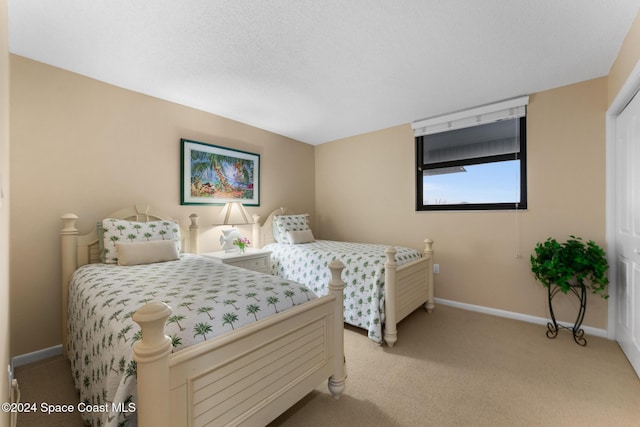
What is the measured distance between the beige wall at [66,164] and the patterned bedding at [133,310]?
1.71 ft

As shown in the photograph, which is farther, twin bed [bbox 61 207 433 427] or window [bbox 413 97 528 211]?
window [bbox 413 97 528 211]

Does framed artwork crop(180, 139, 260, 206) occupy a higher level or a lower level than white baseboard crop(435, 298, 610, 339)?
higher

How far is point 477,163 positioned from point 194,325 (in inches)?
129

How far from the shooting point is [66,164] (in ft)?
7.40

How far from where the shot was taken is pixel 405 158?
11.8 feet

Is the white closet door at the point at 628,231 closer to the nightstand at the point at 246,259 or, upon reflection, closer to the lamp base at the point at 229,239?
the nightstand at the point at 246,259

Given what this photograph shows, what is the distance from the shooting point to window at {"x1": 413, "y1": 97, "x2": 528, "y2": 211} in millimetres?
2857

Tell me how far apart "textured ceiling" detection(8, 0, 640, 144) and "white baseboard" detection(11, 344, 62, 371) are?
7.58 ft

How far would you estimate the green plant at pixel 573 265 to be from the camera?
2.21 metres

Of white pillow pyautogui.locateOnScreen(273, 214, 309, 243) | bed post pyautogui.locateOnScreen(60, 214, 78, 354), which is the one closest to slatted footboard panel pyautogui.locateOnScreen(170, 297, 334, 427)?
bed post pyautogui.locateOnScreen(60, 214, 78, 354)

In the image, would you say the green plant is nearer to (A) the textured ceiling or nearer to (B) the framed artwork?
(A) the textured ceiling

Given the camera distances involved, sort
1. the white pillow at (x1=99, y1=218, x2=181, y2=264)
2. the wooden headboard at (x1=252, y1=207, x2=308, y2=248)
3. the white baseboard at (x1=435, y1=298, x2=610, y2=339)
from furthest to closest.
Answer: the wooden headboard at (x1=252, y1=207, x2=308, y2=248), the white baseboard at (x1=435, y1=298, x2=610, y2=339), the white pillow at (x1=99, y1=218, x2=181, y2=264)

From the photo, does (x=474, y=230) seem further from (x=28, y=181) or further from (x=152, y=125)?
(x=28, y=181)

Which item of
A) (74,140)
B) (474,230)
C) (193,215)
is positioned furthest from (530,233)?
(74,140)
